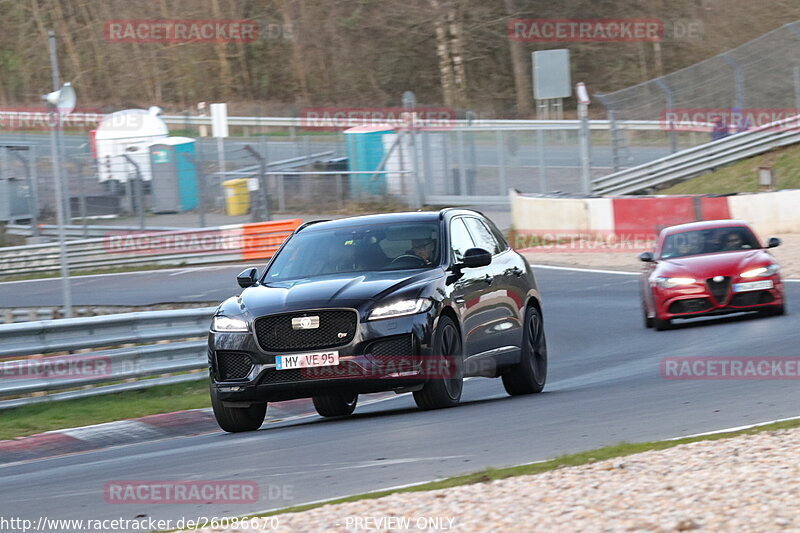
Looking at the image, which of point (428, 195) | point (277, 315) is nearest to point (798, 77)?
point (428, 195)

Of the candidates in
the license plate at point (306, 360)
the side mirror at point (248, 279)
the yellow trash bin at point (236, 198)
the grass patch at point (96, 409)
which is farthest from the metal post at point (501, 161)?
the license plate at point (306, 360)

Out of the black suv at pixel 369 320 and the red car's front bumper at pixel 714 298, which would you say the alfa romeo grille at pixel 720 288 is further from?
the black suv at pixel 369 320

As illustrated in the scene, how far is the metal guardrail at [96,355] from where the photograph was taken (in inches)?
502

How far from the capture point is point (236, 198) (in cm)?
3556

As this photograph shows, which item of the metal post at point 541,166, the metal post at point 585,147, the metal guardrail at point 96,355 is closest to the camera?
the metal guardrail at point 96,355

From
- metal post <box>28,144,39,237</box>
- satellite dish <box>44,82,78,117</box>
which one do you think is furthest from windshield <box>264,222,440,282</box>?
metal post <box>28,144,39,237</box>

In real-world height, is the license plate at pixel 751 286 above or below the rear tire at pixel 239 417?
above

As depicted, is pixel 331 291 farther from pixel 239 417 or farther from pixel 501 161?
pixel 501 161

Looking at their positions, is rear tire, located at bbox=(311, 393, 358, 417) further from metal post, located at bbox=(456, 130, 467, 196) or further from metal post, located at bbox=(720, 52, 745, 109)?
metal post, located at bbox=(456, 130, 467, 196)

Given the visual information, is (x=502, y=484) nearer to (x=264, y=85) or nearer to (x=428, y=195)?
(x=428, y=195)

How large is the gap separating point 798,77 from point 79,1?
128 ft

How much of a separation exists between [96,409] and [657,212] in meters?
16.3

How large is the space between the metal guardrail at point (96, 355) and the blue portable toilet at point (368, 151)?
2232cm

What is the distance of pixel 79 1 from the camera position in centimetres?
6206
